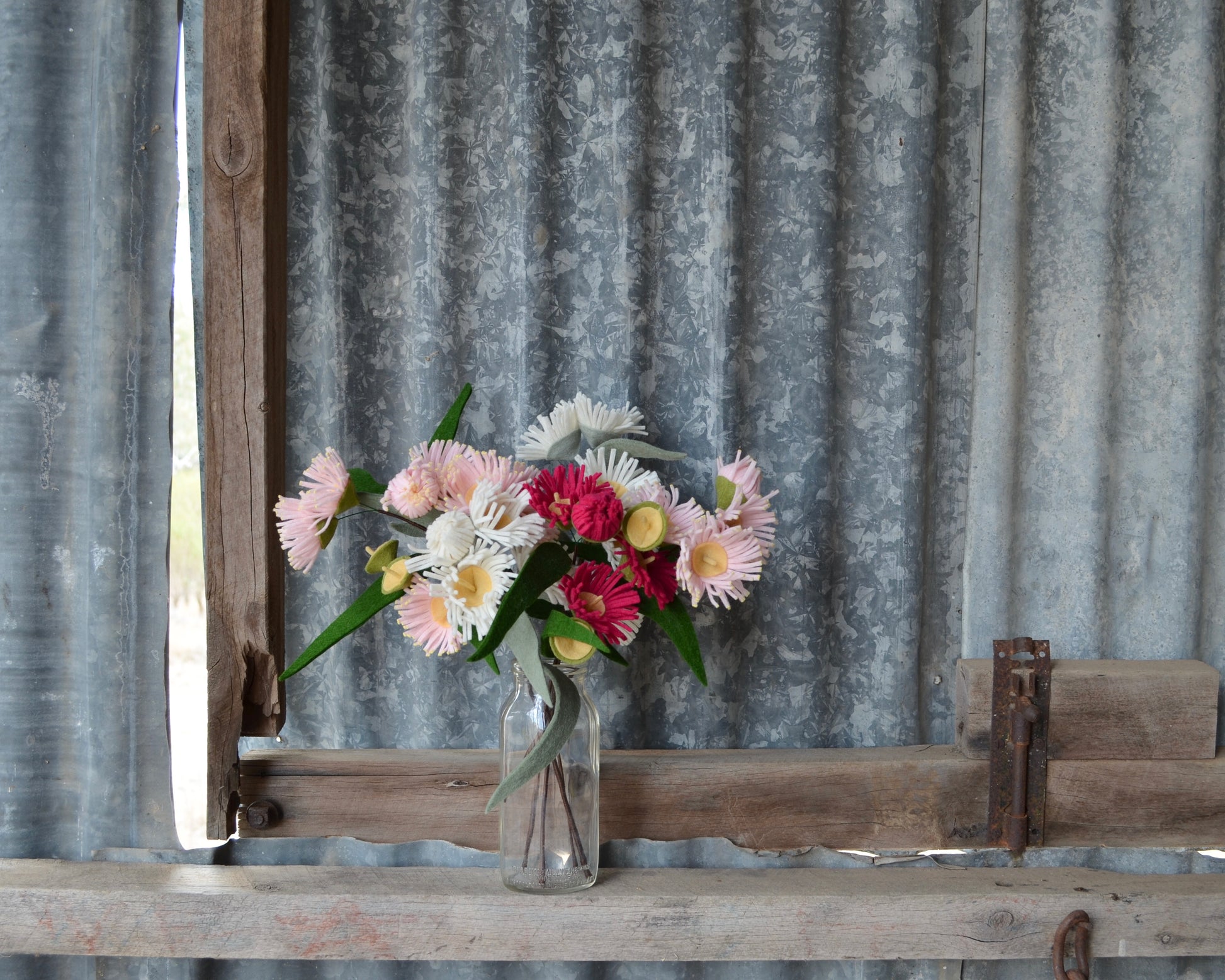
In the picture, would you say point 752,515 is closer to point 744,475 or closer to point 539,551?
point 744,475

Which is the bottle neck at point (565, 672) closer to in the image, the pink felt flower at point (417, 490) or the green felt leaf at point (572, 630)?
the green felt leaf at point (572, 630)

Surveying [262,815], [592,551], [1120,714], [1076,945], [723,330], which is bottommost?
[1076,945]

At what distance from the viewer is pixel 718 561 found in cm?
105

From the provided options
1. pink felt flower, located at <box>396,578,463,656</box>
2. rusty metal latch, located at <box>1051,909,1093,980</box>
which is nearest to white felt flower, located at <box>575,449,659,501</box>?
pink felt flower, located at <box>396,578,463,656</box>

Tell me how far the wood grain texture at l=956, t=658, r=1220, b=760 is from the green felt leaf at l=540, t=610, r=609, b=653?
0.52m

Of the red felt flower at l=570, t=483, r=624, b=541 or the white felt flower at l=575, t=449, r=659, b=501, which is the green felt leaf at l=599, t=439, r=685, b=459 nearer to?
the white felt flower at l=575, t=449, r=659, b=501

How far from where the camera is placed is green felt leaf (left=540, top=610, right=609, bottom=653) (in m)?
1.00

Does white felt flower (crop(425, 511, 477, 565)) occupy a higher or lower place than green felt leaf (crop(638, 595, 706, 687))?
higher

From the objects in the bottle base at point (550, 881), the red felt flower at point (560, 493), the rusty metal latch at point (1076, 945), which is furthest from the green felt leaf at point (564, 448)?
the rusty metal latch at point (1076, 945)

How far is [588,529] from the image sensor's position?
98 cm

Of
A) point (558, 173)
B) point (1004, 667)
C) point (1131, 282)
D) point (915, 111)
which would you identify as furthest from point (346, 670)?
point (1131, 282)

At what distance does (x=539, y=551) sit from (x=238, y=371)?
43 centimetres

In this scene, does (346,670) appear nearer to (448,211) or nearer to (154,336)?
(154,336)

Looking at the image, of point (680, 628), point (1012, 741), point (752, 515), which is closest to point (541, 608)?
point (680, 628)
